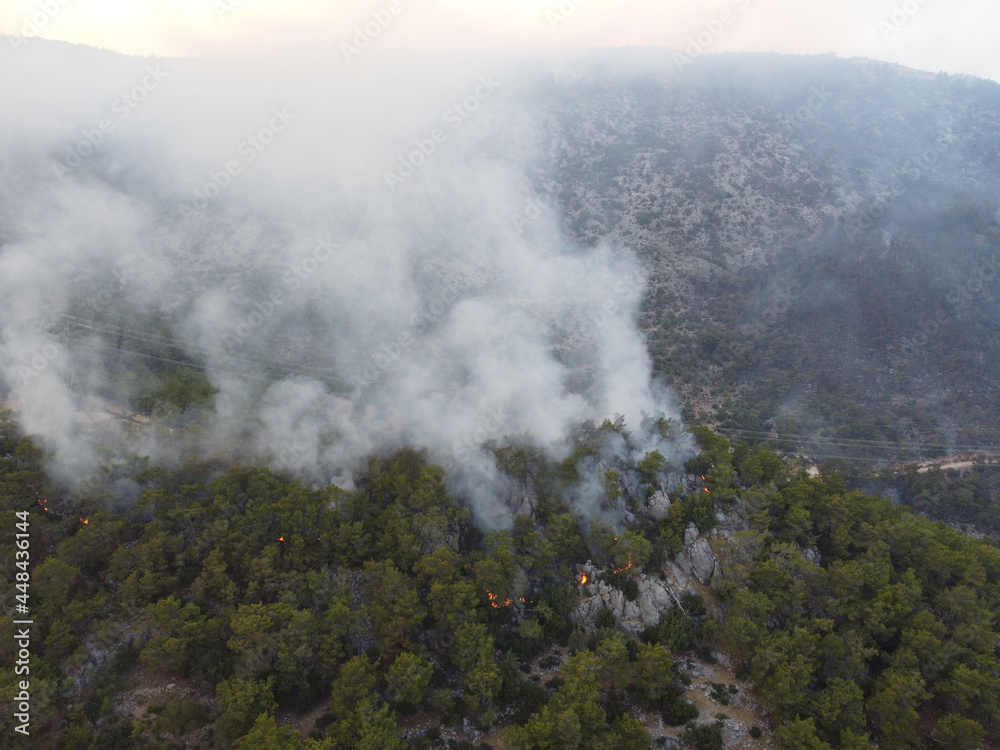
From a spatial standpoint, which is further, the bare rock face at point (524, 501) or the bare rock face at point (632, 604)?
the bare rock face at point (524, 501)

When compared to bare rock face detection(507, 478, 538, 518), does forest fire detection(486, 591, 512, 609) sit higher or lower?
lower

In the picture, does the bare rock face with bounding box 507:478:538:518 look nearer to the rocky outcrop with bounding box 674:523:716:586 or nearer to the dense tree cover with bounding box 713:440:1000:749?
the rocky outcrop with bounding box 674:523:716:586

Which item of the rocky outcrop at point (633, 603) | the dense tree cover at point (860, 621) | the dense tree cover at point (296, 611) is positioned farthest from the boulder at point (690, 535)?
the dense tree cover at point (296, 611)

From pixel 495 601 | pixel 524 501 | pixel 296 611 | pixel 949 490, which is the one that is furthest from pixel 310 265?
pixel 949 490

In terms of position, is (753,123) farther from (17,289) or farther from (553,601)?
(17,289)

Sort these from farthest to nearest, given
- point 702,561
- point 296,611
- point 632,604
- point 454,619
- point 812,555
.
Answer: point 812,555
point 702,561
point 632,604
point 454,619
point 296,611

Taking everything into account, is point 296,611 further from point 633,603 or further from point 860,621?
point 860,621

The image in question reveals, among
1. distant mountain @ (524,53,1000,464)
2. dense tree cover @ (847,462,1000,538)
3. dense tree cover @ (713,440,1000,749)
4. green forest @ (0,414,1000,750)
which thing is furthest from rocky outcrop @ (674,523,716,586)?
dense tree cover @ (847,462,1000,538)

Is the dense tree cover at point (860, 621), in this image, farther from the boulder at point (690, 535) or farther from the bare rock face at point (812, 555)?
the boulder at point (690, 535)
